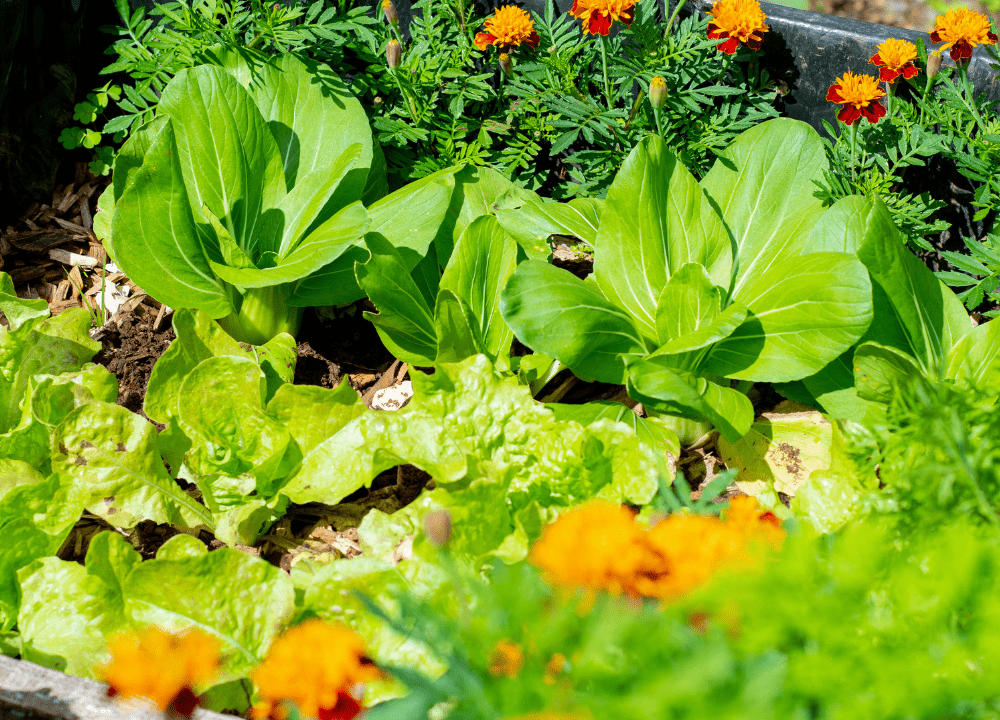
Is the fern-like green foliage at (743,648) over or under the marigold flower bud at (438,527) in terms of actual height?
under

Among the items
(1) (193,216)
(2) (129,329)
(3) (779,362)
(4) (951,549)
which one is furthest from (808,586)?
(2) (129,329)

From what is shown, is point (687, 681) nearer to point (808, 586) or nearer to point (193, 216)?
point (808, 586)

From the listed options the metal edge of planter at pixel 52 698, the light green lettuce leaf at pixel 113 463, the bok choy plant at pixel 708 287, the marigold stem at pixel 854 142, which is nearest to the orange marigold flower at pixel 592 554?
the metal edge of planter at pixel 52 698

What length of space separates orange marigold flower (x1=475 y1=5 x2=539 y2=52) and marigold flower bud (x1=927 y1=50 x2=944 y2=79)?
0.94 metres

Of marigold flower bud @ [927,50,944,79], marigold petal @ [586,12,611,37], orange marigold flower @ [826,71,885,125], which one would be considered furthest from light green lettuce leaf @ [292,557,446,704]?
marigold flower bud @ [927,50,944,79]

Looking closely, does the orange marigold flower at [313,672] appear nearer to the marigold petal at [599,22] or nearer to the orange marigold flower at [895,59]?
the marigold petal at [599,22]

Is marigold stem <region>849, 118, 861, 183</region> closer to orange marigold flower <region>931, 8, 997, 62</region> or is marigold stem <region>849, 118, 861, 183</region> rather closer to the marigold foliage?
orange marigold flower <region>931, 8, 997, 62</region>

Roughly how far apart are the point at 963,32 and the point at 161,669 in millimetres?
2036

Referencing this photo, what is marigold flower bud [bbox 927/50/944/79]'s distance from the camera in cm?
178

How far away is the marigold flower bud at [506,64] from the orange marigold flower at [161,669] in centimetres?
153

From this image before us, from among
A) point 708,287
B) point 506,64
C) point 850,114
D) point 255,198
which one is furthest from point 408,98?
point 850,114

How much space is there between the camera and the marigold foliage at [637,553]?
0.81m

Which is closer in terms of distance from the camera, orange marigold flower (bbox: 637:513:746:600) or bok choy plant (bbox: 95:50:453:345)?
orange marigold flower (bbox: 637:513:746:600)

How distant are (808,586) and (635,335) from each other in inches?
37.8
